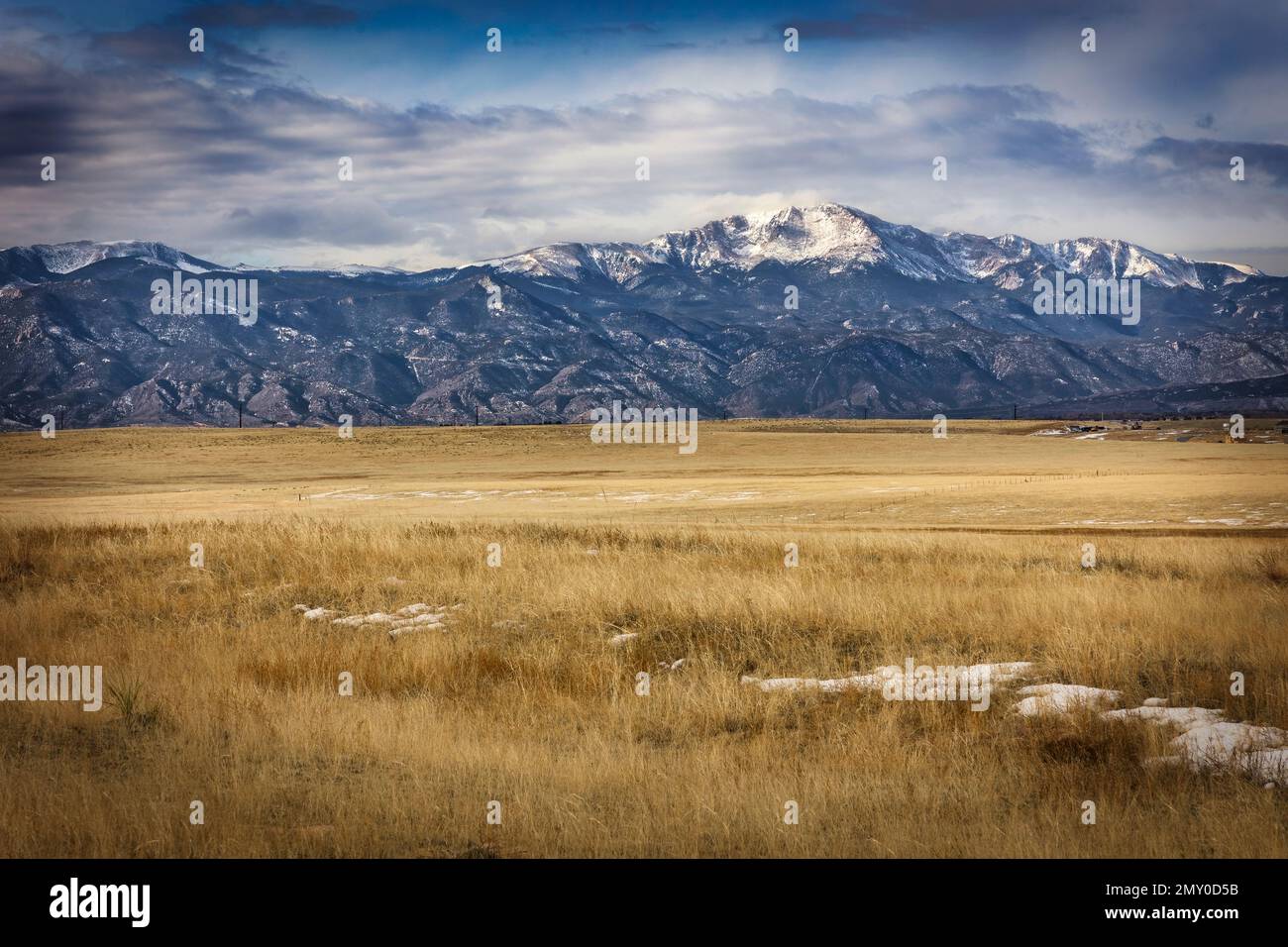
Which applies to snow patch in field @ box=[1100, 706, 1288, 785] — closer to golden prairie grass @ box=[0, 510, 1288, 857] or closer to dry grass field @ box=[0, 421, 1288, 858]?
dry grass field @ box=[0, 421, 1288, 858]

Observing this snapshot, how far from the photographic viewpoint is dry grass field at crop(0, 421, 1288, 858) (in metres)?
8.02

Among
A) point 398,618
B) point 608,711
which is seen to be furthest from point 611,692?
point 398,618

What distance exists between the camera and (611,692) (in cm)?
1243

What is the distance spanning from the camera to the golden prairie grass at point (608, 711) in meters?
7.97

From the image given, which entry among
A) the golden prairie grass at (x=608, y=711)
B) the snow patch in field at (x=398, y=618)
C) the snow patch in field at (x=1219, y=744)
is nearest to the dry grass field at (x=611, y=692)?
the golden prairie grass at (x=608, y=711)

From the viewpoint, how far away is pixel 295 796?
8.80 meters

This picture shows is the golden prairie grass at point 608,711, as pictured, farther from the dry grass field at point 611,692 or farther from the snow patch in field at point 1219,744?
the snow patch in field at point 1219,744

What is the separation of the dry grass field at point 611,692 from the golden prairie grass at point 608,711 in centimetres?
5

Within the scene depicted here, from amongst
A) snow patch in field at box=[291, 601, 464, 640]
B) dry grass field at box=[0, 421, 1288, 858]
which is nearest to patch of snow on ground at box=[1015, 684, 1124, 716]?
dry grass field at box=[0, 421, 1288, 858]

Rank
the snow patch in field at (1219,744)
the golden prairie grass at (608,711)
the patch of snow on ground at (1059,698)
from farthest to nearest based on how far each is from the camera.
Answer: the patch of snow on ground at (1059,698) < the snow patch in field at (1219,744) < the golden prairie grass at (608,711)

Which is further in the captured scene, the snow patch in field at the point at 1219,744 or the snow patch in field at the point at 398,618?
the snow patch in field at the point at 398,618
